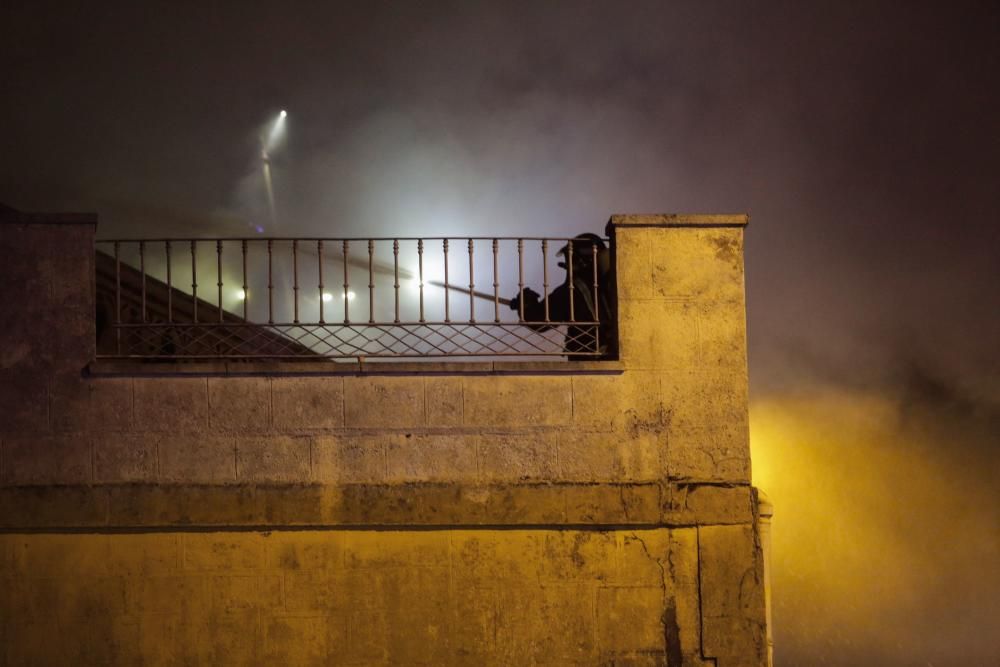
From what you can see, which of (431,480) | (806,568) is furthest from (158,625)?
(806,568)

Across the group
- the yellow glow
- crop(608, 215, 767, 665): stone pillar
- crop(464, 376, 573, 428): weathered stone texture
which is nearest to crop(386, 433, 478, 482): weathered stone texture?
crop(464, 376, 573, 428): weathered stone texture

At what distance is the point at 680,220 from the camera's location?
6254 mm

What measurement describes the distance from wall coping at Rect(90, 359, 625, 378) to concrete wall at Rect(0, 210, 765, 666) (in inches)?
0.8

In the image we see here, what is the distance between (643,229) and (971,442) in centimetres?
656

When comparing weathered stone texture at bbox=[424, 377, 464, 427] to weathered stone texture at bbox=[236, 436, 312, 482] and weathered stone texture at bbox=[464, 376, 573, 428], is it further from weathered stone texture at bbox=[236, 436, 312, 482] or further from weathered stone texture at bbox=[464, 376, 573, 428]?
weathered stone texture at bbox=[236, 436, 312, 482]

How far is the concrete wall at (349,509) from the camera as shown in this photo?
585 cm

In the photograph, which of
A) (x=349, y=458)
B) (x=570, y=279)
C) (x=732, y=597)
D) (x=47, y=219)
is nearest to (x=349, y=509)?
(x=349, y=458)

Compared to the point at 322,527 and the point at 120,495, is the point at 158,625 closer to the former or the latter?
the point at 120,495

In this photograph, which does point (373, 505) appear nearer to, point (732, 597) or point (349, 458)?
point (349, 458)

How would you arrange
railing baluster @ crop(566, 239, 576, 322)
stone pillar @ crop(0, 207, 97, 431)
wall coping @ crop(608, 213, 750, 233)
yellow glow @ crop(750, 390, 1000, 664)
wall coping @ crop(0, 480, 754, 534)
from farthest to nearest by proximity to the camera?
1. yellow glow @ crop(750, 390, 1000, 664)
2. railing baluster @ crop(566, 239, 576, 322)
3. wall coping @ crop(608, 213, 750, 233)
4. stone pillar @ crop(0, 207, 97, 431)
5. wall coping @ crop(0, 480, 754, 534)

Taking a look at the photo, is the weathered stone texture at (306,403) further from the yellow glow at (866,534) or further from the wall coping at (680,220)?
the yellow glow at (866,534)

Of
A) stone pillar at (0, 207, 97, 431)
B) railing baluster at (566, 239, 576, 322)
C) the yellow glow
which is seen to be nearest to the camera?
stone pillar at (0, 207, 97, 431)

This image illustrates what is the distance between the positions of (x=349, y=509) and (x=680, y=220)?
4.00 metres

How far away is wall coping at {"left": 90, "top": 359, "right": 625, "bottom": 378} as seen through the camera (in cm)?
598
